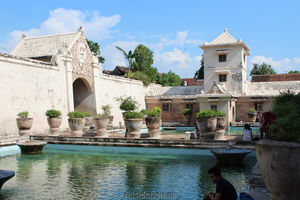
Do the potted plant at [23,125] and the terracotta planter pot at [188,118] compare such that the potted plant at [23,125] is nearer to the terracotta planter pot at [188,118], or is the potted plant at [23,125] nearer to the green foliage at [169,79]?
the terracotta planter pot at [188,118]

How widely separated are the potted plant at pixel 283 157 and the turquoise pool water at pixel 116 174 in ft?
8.30

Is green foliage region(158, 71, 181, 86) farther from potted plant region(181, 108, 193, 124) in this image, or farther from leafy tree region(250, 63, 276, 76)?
potted plant region(181, 108, 193, 124)

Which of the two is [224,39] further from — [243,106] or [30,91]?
[30,91]

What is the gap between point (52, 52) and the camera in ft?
63.0

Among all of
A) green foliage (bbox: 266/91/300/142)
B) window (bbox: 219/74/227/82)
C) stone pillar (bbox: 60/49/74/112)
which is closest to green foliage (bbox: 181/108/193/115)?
window (bbox: 219/74/227/82)

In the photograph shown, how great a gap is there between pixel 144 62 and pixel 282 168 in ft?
110

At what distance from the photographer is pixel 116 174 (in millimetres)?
7750

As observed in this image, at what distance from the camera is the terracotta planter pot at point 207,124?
10492 millimetres

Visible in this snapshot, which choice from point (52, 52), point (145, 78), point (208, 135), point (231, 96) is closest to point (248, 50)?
point (231, 96)

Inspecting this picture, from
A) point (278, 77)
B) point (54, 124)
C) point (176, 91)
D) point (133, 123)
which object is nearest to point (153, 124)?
point (133, 123)

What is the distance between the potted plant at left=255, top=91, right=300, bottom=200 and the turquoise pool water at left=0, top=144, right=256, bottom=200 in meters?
2.53

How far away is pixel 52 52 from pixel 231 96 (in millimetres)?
13051

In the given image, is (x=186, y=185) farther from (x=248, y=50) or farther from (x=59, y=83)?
(x=248, y=50)

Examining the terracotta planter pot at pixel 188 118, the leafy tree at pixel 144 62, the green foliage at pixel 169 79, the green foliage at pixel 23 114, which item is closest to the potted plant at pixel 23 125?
the green foliage at pixel 23 114
